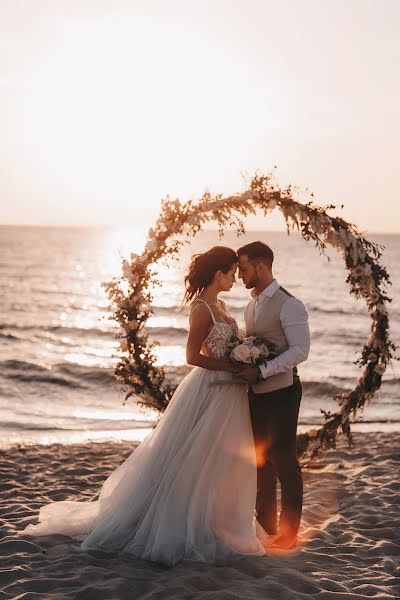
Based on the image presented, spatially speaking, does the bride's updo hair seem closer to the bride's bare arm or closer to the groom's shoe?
the bride's bare arm

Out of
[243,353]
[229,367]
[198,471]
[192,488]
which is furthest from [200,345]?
[192,488]

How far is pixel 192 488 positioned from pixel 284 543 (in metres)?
1.08

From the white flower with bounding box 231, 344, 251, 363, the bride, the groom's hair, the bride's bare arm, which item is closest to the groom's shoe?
the bride

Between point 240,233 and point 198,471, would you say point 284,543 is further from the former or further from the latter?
point 240,233

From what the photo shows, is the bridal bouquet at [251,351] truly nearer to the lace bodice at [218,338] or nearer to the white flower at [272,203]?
the lace bodice at [218,338]

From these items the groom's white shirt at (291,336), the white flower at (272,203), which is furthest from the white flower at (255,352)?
the white flower at (272,203)

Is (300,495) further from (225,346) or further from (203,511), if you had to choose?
(225,346)

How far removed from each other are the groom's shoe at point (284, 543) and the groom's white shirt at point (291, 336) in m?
1.57

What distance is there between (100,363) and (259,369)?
16973 mm

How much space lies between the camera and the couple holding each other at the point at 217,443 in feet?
19.6

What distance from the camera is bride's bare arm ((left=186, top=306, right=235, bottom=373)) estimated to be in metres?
6.20

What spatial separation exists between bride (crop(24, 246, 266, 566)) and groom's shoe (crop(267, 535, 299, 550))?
16 cm

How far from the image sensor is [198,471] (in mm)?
6074

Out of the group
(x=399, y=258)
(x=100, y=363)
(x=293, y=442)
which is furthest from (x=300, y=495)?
(x=399, y=258)
